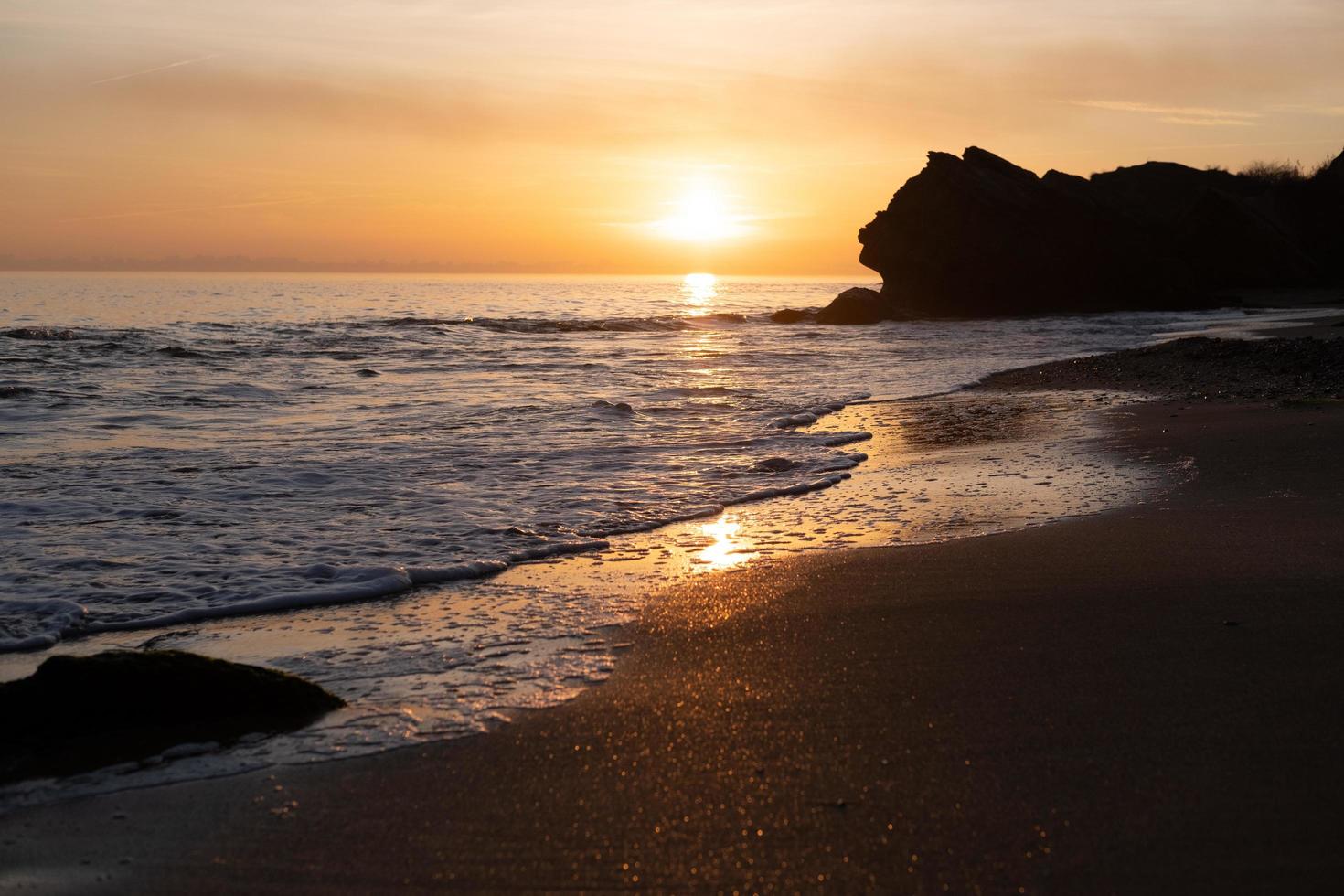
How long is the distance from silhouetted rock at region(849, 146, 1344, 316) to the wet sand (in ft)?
160

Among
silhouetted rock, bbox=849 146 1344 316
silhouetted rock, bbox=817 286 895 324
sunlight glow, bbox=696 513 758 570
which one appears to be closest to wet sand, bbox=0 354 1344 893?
sunlight glow, bbox=696 513 758 570

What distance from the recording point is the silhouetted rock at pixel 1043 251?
5469cm

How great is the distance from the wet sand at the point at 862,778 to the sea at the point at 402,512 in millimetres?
379

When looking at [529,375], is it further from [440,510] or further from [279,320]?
[279,320]

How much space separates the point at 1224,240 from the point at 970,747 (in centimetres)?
6340

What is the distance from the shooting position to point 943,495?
7.87 meters

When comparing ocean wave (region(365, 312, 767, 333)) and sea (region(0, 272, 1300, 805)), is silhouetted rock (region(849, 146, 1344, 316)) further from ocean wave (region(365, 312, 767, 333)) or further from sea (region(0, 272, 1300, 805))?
sea (region(0, 272, 1300, 805))

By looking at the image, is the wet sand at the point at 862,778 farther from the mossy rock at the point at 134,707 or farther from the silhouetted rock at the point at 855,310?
the silhouetted rock at the point at 855,310

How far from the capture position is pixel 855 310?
162ft

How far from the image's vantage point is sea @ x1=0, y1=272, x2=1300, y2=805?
181 inches

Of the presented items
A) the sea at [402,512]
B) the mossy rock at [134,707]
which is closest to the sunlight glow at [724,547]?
the sea at [402,512]

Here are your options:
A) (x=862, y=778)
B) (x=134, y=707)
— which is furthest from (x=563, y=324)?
(x=862, y=778)

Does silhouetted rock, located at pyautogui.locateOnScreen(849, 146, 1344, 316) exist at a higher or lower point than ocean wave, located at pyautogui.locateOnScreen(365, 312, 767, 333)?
higher

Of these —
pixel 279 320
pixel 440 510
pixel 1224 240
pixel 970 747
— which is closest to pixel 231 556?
pixel 440 510
